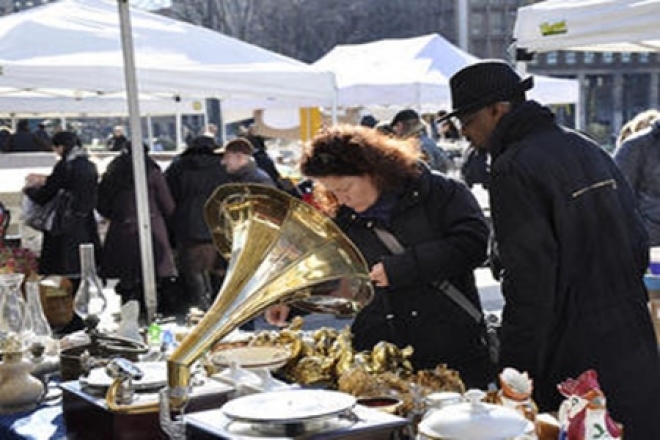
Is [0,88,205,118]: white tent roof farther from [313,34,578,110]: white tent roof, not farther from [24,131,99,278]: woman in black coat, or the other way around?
[24,131,99,278]: woman in black coat

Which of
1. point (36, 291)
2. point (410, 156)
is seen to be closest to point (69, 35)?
point (36, 291)

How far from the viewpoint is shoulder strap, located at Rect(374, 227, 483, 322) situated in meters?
2.66

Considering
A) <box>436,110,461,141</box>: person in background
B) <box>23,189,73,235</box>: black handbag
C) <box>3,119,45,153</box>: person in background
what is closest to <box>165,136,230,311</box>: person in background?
<box>23,189,73,235</box>: black handbag

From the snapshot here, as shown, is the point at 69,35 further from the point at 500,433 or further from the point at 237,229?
the point at 500,433

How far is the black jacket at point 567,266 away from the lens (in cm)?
226

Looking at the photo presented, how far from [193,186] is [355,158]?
388cm

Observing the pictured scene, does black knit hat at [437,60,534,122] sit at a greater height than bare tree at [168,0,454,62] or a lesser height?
lesser

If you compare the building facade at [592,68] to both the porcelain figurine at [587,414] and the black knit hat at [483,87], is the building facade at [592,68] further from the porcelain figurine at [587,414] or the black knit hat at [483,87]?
the porcelain figurine at [587,414]

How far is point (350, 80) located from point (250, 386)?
890 centimetres

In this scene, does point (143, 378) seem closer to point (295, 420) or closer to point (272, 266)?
point (272, 266)

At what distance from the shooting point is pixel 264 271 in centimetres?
188

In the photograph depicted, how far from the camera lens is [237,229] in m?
2.11

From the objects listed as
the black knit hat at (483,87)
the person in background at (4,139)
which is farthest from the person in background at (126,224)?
the person in background at (4,139)

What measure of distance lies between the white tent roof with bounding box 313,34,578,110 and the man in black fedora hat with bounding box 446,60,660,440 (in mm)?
7368
